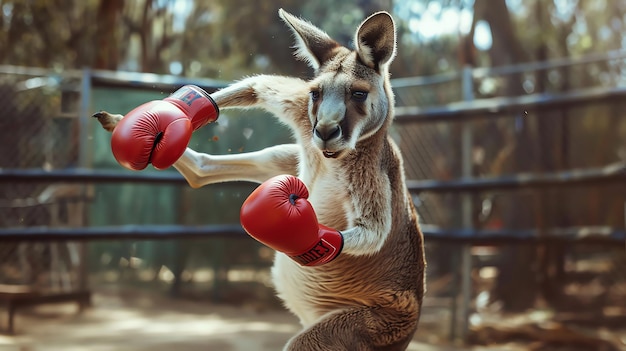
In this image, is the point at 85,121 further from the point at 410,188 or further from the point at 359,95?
the point at 359,95

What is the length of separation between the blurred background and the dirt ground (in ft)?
0.09

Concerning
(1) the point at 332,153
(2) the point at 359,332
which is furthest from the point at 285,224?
(2) the point at 359,332

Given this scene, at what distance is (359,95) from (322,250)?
63cm

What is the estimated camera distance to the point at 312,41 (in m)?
2.48

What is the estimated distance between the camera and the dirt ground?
4926 millimetres

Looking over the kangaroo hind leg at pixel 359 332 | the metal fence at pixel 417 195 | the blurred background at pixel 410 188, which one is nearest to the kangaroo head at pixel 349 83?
the kangaroo hind leg at pixel 359 332

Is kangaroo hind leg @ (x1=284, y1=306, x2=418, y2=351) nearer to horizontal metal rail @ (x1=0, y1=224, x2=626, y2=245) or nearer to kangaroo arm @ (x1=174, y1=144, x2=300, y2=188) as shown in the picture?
kangaroo arm @ (x1=174, y1=144, x2=300, y2=188)

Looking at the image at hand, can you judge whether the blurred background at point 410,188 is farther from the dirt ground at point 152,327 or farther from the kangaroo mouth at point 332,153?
the kangaroo mouth at point 332,153

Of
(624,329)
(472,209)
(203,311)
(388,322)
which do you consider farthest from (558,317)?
(388,322)

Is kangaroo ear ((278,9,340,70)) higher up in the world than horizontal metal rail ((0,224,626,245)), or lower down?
higher up

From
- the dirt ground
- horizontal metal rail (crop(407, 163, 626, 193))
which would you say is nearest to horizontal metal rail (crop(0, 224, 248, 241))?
the dirt ground

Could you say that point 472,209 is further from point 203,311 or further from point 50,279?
point 50,279

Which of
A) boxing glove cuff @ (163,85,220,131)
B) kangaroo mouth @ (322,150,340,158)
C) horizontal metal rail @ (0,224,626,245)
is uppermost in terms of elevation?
boxing glove cuff @ (163,85,220,131)

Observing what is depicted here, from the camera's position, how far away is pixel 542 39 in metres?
10.1
